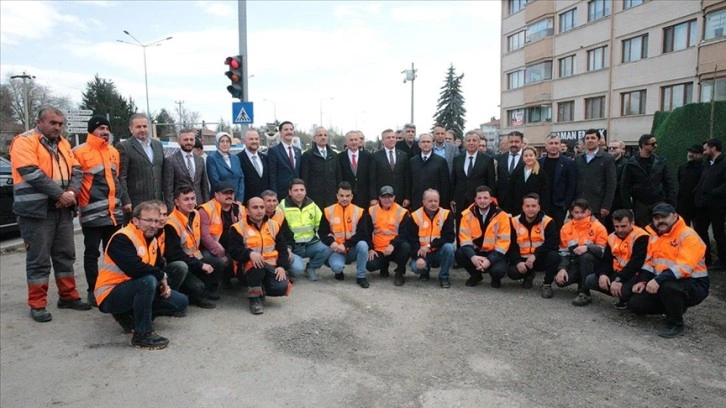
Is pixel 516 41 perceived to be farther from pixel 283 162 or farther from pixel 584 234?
pixel 584 234

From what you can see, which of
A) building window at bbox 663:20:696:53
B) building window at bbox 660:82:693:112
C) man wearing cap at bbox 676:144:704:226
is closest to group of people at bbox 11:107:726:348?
man wearing cap at bbox 676:144:704:226

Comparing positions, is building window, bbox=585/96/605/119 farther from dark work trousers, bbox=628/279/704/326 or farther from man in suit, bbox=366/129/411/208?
dark work trousers, bbox=628/279/704/326

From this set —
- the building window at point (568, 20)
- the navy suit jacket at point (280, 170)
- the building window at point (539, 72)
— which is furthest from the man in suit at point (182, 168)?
the building window at point (539, 72)

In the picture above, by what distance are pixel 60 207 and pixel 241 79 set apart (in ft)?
20.4

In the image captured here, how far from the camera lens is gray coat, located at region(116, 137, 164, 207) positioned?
20.1 ft

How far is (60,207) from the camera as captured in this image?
17.1 ft

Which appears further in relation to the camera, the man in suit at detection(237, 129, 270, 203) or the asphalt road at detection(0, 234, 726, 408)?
the man in suit at detection(237, 129, 270, 203)

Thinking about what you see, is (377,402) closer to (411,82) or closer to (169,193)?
(169,193)

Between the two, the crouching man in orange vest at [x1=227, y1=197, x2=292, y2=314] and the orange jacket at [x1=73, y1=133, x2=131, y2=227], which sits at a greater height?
the orange jacket at [x1=73, y1=133, x2=131, y2=227]

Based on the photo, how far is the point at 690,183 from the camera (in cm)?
804

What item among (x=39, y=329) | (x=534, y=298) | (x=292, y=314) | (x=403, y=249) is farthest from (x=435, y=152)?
(x=39, y=329)

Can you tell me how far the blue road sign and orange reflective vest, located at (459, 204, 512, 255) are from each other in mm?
6109

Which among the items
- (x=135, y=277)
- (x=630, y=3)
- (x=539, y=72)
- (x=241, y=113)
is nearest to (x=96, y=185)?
(x=135, y=277)

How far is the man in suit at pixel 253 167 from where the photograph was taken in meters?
7.52
